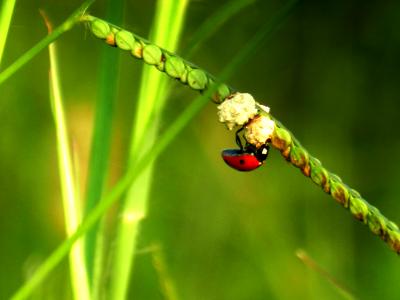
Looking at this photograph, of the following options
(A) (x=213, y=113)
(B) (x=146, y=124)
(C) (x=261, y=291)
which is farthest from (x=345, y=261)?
(B) (x=146, y=124)

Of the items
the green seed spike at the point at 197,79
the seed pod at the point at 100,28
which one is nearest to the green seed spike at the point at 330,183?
the green seed spike at the point at 197,79

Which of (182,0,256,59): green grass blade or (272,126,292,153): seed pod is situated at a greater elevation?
(182,0,256,59): green grass blade

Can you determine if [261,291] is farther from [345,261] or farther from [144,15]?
[144,15]

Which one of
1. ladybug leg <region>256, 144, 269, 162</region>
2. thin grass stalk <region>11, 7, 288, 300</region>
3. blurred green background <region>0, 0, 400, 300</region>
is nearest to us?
thin grass stalk <region>11, 7, 288, 300</region>

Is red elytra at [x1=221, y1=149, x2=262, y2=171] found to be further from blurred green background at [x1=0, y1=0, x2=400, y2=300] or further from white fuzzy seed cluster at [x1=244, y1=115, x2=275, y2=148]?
blurred green background at [x1=0, y1=0, x2=400, y2=300]

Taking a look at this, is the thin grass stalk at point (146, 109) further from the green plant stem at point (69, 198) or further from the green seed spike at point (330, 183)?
the green seed spike at point (330, 183)

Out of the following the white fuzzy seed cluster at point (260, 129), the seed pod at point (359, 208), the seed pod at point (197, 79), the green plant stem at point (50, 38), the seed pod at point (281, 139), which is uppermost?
the green plant stem at point (50, 38)

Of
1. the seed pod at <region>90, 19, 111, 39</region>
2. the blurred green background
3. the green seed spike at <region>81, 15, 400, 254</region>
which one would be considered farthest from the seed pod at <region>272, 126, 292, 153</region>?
the blurred green background
